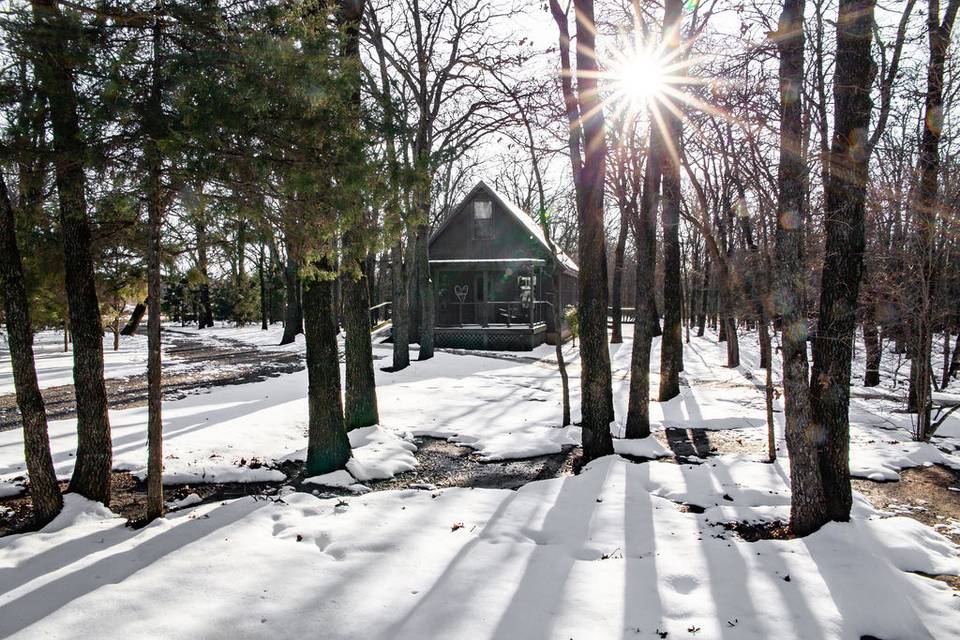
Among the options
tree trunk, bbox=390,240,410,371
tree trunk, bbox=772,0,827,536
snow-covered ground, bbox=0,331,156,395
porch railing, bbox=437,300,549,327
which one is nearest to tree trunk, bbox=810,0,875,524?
tree trunk, bbox=772,0,827,536

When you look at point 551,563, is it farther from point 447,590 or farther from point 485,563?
point 447,590

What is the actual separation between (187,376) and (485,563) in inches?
566

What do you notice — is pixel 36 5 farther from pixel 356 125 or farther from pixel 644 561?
pixel 644 561

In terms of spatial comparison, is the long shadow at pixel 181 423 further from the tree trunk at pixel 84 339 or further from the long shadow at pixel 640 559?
the long shadow at pixel 640 559

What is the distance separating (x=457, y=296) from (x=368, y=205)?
734 inches

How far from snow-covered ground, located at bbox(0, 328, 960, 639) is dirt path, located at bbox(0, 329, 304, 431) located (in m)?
4.68

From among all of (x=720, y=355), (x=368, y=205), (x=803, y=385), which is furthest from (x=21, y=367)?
(x=720, y=355)

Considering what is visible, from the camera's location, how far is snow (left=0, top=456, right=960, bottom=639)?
3242mm

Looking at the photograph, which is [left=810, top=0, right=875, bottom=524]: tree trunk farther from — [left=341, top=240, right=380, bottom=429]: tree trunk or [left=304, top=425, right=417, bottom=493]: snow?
[left=341, top=240, right=380, bottom=429]: tree trunk

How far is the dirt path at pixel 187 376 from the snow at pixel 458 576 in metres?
7.31

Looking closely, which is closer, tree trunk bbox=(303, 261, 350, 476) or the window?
tree trunk bbox=(303, 261, 350, 476)

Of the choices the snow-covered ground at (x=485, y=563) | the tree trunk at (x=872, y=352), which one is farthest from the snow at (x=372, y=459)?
the tree trunk at (x=872, y=352)

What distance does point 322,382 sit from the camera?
22.8 feet

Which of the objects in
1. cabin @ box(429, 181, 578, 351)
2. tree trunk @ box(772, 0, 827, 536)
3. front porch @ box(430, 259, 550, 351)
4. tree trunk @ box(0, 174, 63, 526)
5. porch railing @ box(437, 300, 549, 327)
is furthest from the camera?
porch railing @ box(437, 300, 549, 327)
